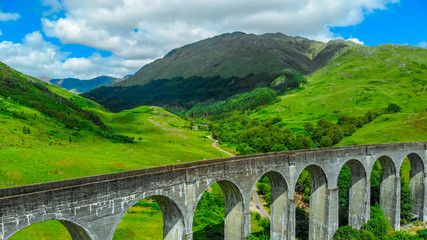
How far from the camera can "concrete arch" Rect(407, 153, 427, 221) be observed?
52.4 meters

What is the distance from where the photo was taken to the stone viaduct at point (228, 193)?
738 inches

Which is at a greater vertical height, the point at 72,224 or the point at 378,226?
the point at 72,224

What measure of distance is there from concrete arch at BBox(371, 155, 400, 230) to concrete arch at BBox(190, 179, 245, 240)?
Result: 3240 cm

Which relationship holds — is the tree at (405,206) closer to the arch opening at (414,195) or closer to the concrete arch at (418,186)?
the arch opening at (414,195)

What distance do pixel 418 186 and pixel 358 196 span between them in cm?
1845

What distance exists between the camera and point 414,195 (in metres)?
54.1

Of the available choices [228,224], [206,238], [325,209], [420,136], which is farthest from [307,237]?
[420,136]

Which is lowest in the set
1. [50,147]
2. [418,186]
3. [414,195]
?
[414,195]

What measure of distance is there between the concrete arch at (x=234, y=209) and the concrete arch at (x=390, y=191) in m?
32.4

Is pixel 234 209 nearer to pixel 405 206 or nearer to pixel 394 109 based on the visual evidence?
pixel 405 206

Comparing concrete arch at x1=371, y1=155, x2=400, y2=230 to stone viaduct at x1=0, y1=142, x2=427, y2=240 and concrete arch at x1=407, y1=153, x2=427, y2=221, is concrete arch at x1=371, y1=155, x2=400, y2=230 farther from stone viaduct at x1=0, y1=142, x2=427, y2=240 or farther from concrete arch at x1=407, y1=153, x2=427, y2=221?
concrete arch at x1=407, y1=153, x2=427, y2=221

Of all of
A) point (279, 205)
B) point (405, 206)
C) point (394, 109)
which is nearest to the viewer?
point (279, 205)

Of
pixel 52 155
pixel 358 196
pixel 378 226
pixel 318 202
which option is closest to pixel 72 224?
pixel 318 202

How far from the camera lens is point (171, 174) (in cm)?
2452
